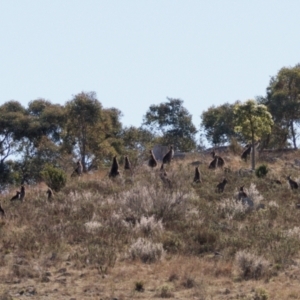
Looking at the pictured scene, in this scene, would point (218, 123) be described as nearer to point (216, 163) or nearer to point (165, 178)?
point (216, 163)

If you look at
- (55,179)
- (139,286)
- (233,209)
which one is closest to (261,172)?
(233,209)

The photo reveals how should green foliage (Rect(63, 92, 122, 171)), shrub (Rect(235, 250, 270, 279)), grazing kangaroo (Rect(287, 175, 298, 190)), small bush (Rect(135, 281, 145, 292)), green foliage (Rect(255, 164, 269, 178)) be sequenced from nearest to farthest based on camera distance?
small bush (Rect(135, 281, 145, 292)), shrub (Rect(235, 250, 270, 279)), grazing kangaroo (Rect(287, 175, 298, 190)), green foliage (Rect(255, 164, 269, 178)), green foliage (Rect(63, 92, 122, 171))

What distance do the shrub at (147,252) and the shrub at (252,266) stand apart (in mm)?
2486

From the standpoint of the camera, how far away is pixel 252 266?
2020 cm

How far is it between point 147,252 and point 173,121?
37.3 m

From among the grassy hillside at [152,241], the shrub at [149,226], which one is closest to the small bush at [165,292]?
the grassy hillside at [152,241]

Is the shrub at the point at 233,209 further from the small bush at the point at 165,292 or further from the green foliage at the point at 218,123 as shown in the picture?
the green foliage at the point at 218,123

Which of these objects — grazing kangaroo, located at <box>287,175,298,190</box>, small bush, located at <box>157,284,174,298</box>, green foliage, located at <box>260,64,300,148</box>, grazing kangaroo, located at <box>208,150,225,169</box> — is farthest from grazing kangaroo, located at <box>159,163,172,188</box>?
green foliage, located at <box>260,64,300,148</box>

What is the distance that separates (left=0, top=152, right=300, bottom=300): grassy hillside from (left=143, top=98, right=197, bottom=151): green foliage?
2350 cm

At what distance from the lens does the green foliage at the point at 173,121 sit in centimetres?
5844

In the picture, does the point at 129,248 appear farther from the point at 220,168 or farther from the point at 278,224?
the point at 220,168

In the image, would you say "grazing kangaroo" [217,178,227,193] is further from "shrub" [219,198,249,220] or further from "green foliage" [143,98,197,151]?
"green foliage" [143,98,197,151]

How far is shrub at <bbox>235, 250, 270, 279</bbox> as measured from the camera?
20.2 m

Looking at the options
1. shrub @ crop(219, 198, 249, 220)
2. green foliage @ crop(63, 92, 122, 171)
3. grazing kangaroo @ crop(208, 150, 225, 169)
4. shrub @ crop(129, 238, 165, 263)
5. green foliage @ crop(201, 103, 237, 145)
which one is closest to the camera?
shrub @ crop(129, 238, 165, 263)
